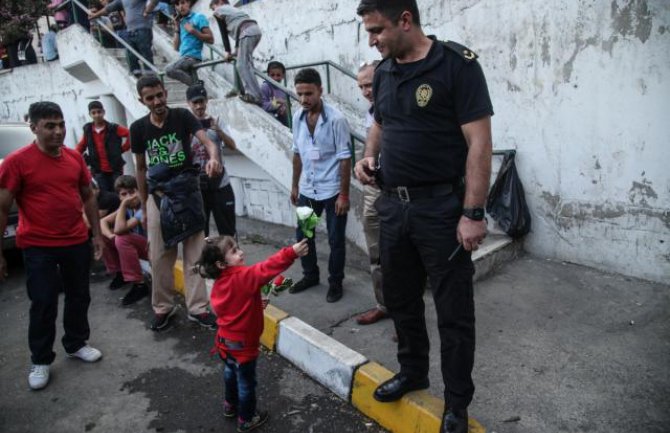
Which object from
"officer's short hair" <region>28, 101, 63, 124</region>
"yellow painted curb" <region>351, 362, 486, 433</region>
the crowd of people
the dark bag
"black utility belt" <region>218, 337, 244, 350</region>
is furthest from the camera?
the dark bag

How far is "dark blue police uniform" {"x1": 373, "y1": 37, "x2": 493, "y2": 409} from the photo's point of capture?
6.92 ft

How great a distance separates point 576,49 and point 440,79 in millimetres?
2759

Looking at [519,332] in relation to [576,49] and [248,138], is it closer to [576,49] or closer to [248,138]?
[576,49]

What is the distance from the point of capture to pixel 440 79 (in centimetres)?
211

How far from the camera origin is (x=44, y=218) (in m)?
3.33

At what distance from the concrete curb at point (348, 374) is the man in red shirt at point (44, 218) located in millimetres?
1564

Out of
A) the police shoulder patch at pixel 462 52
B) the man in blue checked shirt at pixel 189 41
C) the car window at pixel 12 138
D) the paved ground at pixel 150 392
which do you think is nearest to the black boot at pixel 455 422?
the paved ground at pixel 150 392

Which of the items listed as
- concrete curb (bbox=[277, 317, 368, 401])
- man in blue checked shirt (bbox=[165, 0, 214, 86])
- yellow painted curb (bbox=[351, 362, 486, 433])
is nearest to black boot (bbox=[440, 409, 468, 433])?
yellow painted curb (bbox=[351, 362, 486, 433])

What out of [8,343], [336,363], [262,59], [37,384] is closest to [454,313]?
[336,363]

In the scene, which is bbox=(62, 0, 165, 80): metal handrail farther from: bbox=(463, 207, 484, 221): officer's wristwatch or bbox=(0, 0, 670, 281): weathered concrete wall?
bbox=(463, 207, 484, 221): officer's wristwatch

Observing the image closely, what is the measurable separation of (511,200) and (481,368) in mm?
2152

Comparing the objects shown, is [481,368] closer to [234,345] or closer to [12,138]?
[234,345]

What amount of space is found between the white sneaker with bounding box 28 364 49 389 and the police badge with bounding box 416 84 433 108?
3.22 m

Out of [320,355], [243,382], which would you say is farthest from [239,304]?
[320,355]
